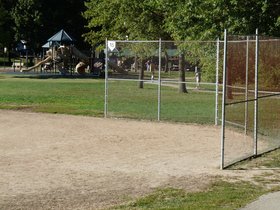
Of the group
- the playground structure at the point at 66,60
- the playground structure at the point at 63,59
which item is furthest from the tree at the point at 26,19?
the playground structure at the point at 63,59

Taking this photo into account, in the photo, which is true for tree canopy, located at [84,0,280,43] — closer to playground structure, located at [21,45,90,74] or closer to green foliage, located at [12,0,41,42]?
playground structure, located at [21,45,90,74]

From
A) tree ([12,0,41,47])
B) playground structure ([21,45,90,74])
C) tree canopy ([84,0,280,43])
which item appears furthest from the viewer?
tree ([12,0,41,47])

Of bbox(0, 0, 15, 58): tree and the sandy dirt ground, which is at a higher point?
bbox(0, 0, 15, 58): tree

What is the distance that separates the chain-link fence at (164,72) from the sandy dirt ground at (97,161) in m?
2.35

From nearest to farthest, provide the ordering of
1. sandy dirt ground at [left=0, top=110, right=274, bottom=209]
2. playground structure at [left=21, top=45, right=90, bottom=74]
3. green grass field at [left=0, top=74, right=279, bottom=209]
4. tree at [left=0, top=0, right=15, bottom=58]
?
green grass field at [left=0, top=74, right=279, bottom=209] → sandy dirt ground at [left=0, top=110, right=274, bottom=209] → playground structure at [left=21, top=45, right=90, bottom=74] → tree at [left=0, top=0, right=15, bottom=58]

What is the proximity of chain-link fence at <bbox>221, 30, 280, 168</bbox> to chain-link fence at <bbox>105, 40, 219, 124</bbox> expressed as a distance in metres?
3.33

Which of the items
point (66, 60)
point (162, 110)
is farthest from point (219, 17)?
point (66, 60)

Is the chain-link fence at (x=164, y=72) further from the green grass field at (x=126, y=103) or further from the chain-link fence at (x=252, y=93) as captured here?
the chain-link fence at (x=252, y=93)

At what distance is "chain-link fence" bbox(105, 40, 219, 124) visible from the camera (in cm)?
2175

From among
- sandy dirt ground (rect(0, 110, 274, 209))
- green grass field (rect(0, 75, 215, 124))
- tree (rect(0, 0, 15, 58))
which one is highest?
tree (rect(0, 0, 15, 58))

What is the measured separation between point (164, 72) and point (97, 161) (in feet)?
42.6

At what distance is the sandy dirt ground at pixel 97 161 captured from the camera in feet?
31.0

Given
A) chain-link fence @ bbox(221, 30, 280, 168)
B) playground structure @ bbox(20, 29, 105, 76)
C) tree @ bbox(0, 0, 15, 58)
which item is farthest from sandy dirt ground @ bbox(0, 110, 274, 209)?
tree @ bbox(0, 0, 15, 58)

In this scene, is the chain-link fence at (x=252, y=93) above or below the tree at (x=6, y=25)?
below
